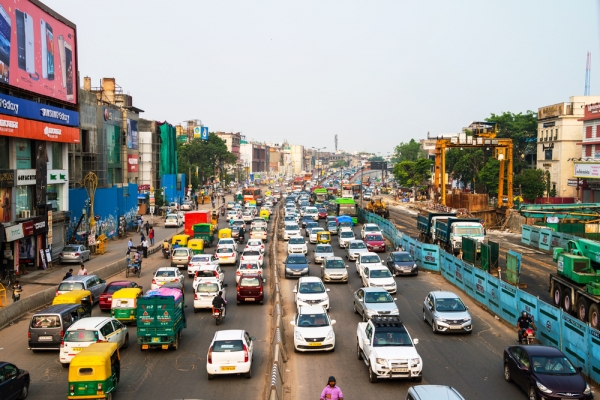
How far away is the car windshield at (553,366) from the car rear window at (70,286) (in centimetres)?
2098

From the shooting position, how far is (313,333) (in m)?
20.9

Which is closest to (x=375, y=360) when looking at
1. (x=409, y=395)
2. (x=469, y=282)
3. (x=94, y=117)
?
(x=409, y=395)

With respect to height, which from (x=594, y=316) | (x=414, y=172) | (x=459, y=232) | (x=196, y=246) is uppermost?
(x=414, y=172)

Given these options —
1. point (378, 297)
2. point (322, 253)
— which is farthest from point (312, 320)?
point (322, 253)

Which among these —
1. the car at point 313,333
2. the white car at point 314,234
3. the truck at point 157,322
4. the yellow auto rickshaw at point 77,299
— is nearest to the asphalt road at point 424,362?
the car at point 313,333

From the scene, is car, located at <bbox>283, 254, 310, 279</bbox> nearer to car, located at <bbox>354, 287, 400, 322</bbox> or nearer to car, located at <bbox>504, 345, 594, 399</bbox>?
car, located at <bbox>354, 287, 400, 322</bbox>

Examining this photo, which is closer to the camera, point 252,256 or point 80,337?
point 80,337

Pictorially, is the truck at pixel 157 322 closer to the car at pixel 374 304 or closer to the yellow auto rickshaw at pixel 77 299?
the yellow auto rickshaw at pixel 77 299

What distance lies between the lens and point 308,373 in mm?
18875

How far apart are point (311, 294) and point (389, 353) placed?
962 centimetres

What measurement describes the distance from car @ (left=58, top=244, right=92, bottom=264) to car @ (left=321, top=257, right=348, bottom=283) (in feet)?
65.1

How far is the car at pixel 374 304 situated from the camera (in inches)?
943

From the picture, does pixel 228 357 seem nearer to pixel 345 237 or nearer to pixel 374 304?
pixel 374 304

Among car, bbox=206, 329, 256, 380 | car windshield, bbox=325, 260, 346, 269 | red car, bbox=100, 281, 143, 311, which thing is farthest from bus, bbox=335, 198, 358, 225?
car, bbox=206, 329, 256, 380
